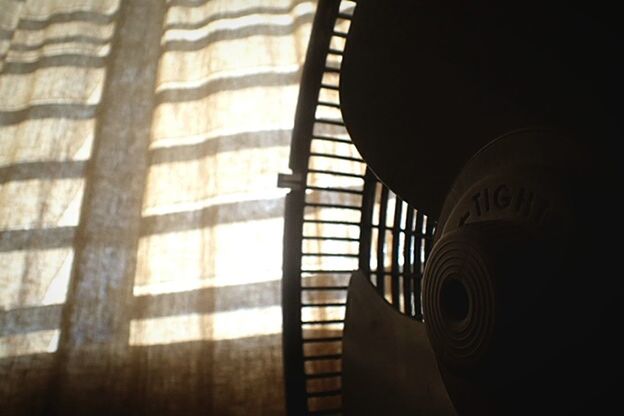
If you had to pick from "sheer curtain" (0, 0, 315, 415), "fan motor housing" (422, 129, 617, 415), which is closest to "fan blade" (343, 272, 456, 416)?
"fan motor housing" (422, 129, 617, 415)

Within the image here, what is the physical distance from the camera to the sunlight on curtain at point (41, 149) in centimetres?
119

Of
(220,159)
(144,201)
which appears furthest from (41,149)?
(220,159)

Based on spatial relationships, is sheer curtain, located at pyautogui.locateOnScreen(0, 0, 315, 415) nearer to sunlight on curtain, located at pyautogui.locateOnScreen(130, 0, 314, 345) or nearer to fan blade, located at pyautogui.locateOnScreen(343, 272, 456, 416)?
sunlight on curtain, located at pyautogui.locateOnScreen(130, 0, 314, 345)

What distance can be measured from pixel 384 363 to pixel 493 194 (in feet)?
0.90

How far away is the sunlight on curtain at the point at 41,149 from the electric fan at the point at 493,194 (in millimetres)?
860

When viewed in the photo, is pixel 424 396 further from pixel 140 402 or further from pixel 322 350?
pixel 140 402

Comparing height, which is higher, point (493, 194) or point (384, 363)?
point (493, 194)

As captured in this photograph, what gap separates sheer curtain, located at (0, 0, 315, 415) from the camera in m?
1.14

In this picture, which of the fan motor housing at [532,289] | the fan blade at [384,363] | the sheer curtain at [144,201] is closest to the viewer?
the fan motor housing at [532,289]

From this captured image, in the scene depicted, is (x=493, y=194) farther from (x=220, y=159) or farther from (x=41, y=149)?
(x=41, y=149)

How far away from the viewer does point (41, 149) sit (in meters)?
1.35

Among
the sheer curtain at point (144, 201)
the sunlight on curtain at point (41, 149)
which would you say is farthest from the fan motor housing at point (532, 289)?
the sunlight on curtain at point (41, 149)

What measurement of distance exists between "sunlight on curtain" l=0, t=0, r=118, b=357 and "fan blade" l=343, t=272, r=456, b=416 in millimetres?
806

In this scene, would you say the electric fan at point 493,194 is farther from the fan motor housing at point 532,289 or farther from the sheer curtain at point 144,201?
the sheer curtain at point 144,201
